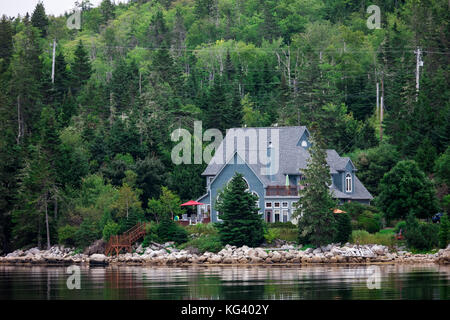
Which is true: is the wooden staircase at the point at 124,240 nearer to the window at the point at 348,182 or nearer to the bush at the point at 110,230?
the bush at the point at 110,230

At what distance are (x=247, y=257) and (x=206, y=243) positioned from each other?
19.0 feet

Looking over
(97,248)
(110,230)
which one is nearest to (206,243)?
(110,230)

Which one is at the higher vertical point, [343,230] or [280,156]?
[280,156]

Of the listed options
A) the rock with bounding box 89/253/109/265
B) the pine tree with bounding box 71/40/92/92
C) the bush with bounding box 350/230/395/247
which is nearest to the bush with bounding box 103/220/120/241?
the rock with bounding box 89/253/109/265

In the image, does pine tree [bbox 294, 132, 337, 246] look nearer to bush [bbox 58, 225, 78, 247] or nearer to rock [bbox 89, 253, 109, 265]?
rock [bbox 89, 253, 109, 265]

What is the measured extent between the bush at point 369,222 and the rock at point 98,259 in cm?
2031

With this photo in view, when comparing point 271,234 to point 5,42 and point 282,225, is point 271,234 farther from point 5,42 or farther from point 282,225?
point 5,42

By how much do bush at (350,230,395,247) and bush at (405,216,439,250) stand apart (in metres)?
1.85

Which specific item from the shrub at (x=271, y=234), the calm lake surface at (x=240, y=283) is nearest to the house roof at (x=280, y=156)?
the shrub at (x=271, y=234)

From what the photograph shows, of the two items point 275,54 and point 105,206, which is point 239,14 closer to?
point 275,54

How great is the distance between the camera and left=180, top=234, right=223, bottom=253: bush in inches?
2591

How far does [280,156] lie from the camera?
76312mm

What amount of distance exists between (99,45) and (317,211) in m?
103

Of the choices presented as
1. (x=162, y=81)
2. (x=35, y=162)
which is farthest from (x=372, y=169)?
(x=162, y=81)
